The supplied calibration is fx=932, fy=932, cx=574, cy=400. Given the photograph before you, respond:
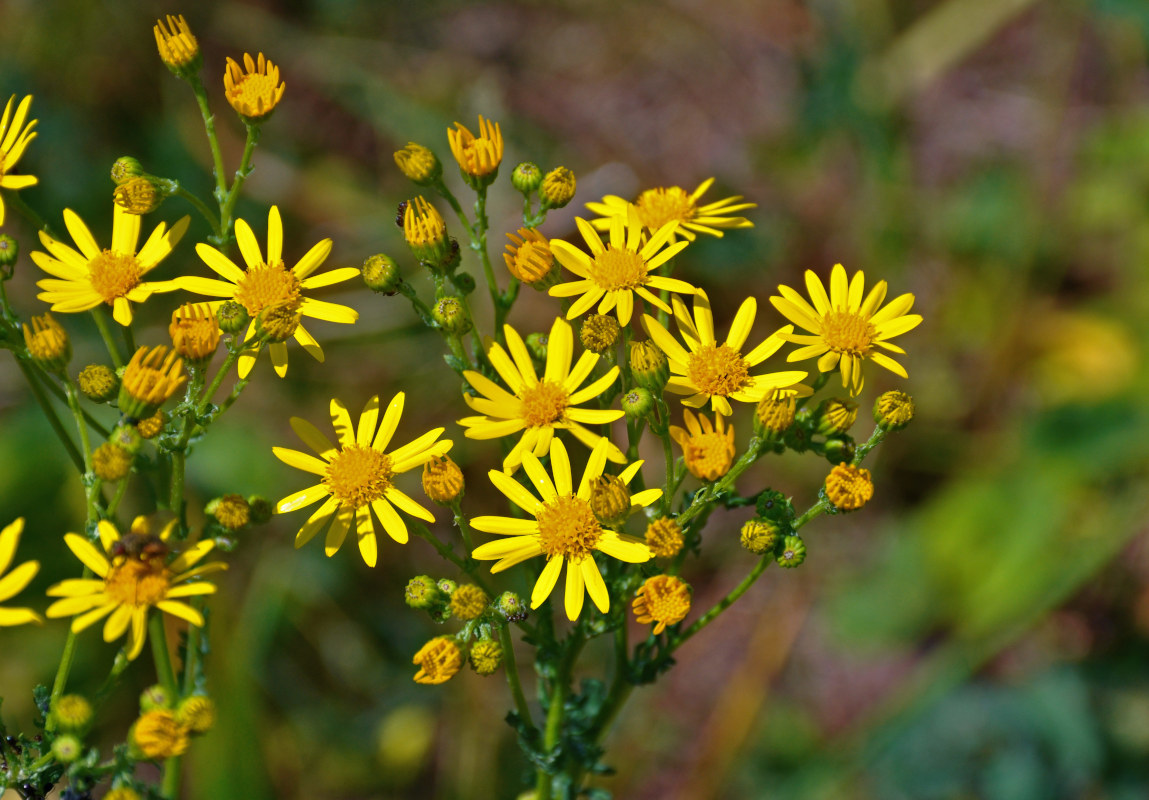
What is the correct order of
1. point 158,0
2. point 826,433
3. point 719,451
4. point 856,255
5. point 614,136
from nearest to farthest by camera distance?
point 719,451, point 826,433, point 856,255, point 158,0, point 614,136

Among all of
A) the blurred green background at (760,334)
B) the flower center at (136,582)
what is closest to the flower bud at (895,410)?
the flower center at (136,582)

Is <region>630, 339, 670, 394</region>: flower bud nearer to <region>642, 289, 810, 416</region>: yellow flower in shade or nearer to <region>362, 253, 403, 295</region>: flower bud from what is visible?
<region>642, 289, 810, 416</region>: yellow flower in shade

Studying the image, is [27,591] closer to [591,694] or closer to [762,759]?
[591,694]

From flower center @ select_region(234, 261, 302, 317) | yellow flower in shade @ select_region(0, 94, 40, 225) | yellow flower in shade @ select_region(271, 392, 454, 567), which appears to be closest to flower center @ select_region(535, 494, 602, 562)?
yellow flower in shade @ select_region(271, 392, 454, 567)

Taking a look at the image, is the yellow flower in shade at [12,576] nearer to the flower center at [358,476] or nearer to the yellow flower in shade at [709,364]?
the flower center at [358,476]

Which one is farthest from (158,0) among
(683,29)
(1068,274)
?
(1068,274)

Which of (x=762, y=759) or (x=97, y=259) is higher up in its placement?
(x=97, y=259)
